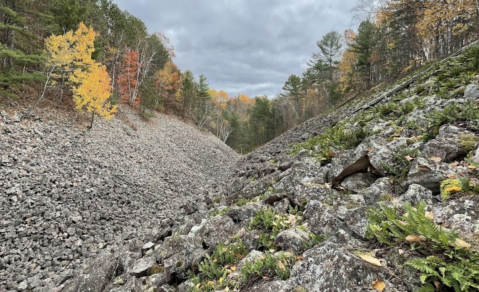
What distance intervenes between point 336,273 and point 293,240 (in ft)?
4.09

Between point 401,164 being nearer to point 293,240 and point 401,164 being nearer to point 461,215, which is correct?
point 461,215

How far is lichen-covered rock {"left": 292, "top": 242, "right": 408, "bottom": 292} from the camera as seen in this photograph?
238cm

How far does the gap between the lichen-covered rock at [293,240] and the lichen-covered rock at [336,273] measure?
2.06 ft

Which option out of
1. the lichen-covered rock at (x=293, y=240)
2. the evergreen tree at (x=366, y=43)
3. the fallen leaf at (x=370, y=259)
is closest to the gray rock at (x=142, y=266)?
the lichen-covered rock at (x=293, y=240)

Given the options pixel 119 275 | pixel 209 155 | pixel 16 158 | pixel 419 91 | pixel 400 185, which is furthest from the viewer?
pixel 209 155

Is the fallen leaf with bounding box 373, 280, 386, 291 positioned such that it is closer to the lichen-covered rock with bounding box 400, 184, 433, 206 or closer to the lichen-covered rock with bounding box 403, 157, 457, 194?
the lichen-covered rock with bounding box 400, 184, 433, 206

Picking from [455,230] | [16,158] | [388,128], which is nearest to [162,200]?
[16,158]

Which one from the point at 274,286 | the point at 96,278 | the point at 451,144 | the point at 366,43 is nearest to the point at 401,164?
the point at 451,144

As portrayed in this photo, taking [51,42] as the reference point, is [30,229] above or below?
below

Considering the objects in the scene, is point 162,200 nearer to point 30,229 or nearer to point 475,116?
point 30,229

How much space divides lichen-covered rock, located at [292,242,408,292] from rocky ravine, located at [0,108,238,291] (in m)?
5.60

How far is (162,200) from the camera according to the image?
13.4 m

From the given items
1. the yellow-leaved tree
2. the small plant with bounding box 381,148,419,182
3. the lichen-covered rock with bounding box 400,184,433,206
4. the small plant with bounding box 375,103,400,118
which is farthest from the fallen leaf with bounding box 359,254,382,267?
the yellow-leaved tree

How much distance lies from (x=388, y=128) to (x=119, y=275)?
7.98m
